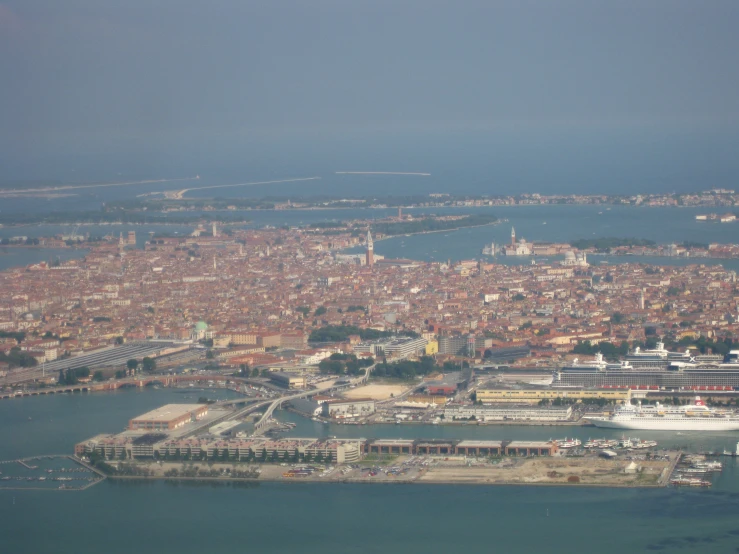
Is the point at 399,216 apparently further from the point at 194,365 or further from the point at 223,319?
the point at 194,365

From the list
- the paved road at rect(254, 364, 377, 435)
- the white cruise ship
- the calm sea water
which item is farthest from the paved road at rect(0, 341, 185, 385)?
the calm sea water

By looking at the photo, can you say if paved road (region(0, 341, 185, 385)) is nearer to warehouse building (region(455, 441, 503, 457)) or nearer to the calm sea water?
warehouse building (region(455, 441, 503, 457))

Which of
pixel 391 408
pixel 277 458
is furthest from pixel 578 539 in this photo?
pixel 391 408

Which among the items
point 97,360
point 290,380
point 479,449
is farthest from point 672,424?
point 97,360

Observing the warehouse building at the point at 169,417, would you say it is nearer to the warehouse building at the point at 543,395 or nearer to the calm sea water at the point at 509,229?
the warehouse building at the point at 543,395

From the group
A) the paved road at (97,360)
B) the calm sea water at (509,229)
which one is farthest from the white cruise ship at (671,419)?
the calm sea water at (509,229)

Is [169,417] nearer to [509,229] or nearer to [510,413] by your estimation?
[510,413]
